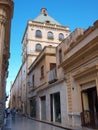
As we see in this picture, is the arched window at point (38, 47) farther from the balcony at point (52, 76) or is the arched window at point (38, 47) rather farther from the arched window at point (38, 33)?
the balcony at point (52, 76)

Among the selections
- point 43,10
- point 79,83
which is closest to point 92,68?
point 79,83

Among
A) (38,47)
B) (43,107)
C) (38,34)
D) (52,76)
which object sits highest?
(38,34)

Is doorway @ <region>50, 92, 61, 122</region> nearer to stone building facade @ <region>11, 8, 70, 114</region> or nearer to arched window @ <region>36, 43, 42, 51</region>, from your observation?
stone building facade @ <region>11, 8, 70, 114</region>

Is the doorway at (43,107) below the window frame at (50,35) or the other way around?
below

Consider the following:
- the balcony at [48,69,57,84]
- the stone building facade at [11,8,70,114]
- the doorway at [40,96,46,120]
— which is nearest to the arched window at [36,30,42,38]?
the stone building facade at [11,8,70,114]

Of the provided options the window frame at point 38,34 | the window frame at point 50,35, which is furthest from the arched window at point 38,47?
the window frame at point 50,35

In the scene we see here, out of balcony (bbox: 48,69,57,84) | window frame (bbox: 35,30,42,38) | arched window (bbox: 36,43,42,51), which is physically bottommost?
balcony (bbox: 48,69,57,84)

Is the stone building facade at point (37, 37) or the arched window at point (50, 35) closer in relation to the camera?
the stone building facade at point (37, 37)

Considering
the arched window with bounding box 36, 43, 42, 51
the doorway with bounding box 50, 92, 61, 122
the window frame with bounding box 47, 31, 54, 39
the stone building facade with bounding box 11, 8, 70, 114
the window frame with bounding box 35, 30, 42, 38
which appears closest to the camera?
the doorway with bounding box 50, 92, 61, 122

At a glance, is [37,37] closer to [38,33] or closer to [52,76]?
[38,33]

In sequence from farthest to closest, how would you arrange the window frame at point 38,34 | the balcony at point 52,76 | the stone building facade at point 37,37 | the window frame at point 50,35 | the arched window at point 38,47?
the window frame at point 50,35 → the window frame at point 38,34 → the arched window at point 38,47 → the stone building facade at point 37,37 → the balcony at point 52,76

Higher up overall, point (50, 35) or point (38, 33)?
point (38, 33)

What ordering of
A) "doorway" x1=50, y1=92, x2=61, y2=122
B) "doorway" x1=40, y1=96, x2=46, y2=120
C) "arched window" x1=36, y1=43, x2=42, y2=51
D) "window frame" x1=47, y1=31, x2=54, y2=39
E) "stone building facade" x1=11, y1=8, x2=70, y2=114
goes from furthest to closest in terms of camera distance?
"window frame" x1=47, y1=31, x2=54, y2=39
"arched window" x1=36, y1=43, x2=42, y2=51
"stone building facade" x1=11, y1=8, x2=70, y2=114
"doorway" x1=40, y1=96, x2=46, y2=120
"doorway" x1=50, y1=92, x2=61, y2=122

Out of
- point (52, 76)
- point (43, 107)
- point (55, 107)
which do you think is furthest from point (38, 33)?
point (55, 107)
